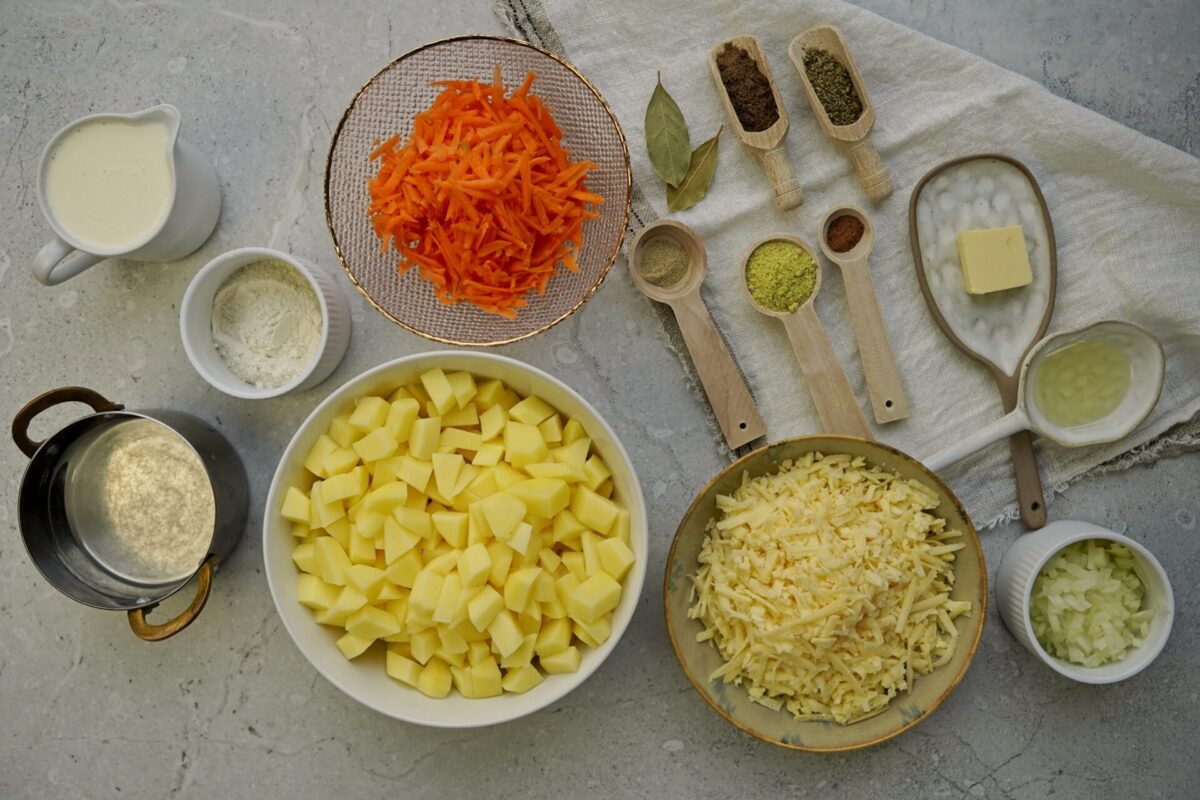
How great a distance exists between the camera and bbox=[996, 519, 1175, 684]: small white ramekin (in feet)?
5.71

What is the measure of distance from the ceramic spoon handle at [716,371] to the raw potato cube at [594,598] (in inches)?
18.7

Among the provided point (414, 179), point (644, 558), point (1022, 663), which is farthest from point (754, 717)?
point (414, 179)

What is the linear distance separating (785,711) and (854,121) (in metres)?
1.27

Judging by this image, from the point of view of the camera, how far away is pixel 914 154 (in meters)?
1.94

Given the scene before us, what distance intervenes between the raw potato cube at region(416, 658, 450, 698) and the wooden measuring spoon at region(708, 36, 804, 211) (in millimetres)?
1209

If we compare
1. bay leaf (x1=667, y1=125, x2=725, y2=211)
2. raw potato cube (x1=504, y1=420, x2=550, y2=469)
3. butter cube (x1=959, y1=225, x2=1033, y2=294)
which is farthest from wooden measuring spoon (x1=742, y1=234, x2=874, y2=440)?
raw potato cube (x1=504, y1=420, x2=550, y2=469)

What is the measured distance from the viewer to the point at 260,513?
1.94m

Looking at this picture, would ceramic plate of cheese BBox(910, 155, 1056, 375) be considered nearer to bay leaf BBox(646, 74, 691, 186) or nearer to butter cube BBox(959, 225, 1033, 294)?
butter cube BBox(959, 225, 1033, 294)

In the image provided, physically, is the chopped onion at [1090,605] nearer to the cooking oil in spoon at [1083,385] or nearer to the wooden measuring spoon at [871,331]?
the cooking oil in spoon at [1083,385]

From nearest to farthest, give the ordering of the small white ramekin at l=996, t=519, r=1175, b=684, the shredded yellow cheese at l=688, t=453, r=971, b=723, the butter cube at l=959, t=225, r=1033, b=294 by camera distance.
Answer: the shredded yellow cheese at l=688, t=453, r=971, b=723 → the small white ramekin at l=996, t=519, r=1175, b=684 → the butter cube at l=959, t=225, r=1033, b=294

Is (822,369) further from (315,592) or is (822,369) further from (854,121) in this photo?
(315,592)

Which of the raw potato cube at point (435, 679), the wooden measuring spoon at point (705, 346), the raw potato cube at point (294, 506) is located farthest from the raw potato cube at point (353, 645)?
the wooden measuring spoon at point (705, 346)

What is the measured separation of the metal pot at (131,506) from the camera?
1.79 meters

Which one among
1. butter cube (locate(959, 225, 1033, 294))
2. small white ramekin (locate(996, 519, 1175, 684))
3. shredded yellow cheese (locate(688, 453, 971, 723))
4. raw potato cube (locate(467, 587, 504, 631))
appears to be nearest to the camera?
raw potato cube (locate(467, 587, 504, 631))
